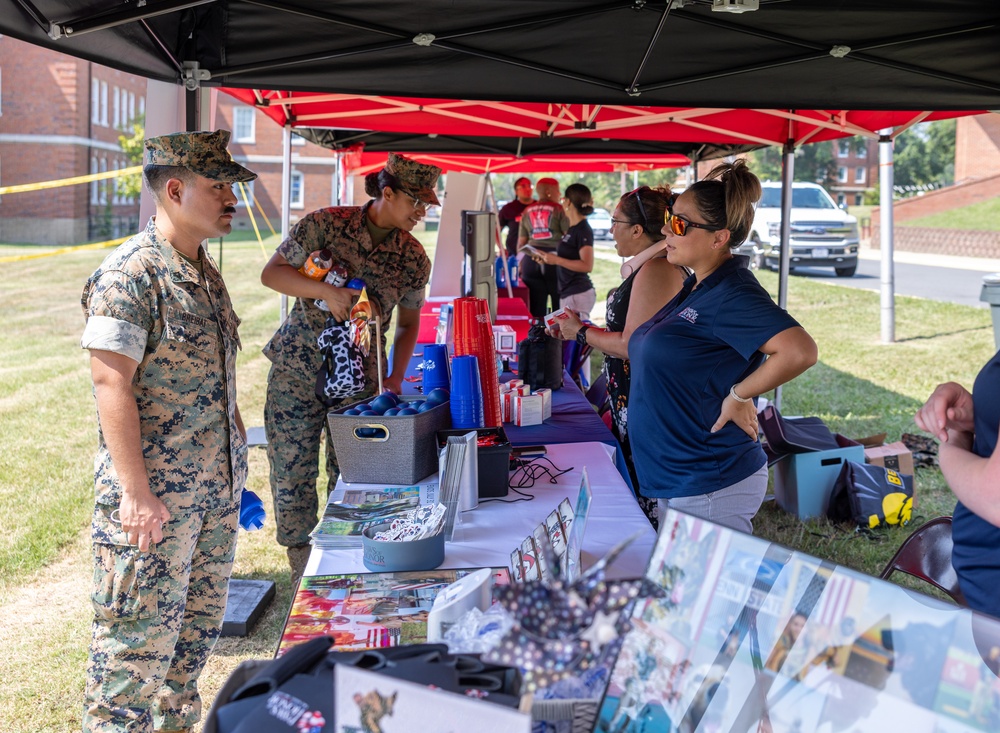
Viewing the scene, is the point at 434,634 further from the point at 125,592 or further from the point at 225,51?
the point at 225,51

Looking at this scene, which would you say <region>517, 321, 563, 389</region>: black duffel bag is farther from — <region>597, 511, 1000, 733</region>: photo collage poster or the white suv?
the white suv

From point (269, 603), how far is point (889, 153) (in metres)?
6.90

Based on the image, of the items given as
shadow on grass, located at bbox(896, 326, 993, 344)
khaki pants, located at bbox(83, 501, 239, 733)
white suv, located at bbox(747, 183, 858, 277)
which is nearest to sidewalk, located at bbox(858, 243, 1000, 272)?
white suv, located at bbox(747, 183, 858, 277)

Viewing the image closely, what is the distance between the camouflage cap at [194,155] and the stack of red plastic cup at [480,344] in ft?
2.77

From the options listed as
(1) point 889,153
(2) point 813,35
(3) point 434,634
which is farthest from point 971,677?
(1) point 889,153

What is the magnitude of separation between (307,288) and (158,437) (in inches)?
42.1

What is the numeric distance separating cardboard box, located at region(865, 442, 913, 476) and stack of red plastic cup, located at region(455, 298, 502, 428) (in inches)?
112

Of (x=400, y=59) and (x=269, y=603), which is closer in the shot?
(x=400, y=59)

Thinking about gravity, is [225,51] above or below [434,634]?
above

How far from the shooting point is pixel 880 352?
9.48 meters

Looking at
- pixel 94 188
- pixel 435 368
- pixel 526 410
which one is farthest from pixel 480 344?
pixel 94 188

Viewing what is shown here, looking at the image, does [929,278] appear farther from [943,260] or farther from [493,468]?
[493,468]

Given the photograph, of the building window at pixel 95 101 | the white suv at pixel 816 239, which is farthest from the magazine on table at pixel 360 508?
the building window at pixel 95 101

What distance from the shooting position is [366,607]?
159cm
